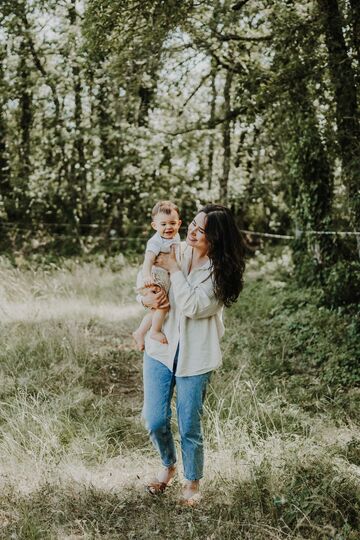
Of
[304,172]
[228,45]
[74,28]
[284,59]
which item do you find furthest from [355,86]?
[74,28]

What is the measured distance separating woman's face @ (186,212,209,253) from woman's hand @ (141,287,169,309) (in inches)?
13.0

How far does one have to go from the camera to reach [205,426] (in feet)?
13.9

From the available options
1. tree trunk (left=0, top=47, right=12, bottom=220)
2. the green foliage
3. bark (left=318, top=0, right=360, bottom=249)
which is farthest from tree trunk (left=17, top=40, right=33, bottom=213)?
bark (left=318, top=0, right=360, bottom=249)

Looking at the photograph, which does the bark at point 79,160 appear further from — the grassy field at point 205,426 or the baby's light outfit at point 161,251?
the baby's light outfit at point 161,251

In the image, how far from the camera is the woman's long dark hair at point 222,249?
3.06 metres

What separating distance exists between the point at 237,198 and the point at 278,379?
10.1 metres

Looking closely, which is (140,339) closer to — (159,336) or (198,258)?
(159,336)

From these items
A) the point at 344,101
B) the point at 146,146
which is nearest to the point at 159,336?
the point at 344,101

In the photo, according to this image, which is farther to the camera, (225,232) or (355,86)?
(355,86)

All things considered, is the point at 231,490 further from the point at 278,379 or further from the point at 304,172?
the point at 304,172

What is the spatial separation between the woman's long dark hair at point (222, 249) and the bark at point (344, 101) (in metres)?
3.38

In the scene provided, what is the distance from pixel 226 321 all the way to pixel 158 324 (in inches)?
174

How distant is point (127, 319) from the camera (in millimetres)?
7812

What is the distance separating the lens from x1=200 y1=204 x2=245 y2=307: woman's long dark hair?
10.0 feet
